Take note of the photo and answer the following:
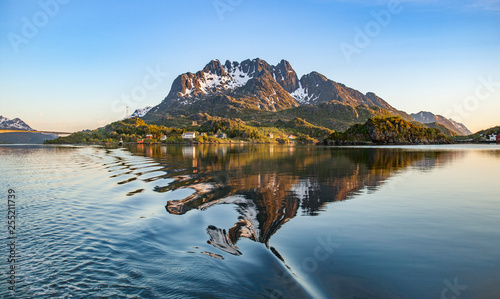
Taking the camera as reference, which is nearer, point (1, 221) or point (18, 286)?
point (18, 286)

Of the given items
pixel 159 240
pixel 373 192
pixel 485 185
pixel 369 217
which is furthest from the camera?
pixel 485 185

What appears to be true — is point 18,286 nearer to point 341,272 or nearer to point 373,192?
point 341,272

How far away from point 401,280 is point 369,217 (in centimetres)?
856

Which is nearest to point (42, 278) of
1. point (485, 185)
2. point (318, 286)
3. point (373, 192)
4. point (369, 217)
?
point (318, 286)

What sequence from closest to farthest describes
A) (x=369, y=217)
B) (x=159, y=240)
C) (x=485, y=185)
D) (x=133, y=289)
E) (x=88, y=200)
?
(x=133, y=289)
(x=159, y=240)
(x=369, y=217)
(x=88, y=200)
(x=485, y=185)

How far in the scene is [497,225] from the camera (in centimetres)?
1595

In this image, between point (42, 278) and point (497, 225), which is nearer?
point (42, 278)

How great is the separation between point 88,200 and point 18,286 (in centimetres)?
1488

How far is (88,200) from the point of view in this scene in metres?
22.3

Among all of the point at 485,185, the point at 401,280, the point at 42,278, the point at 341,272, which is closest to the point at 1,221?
the point at 42,278

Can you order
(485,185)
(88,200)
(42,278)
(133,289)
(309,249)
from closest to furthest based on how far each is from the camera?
1. (133,289)
2. (42,278)
3. (309,249)
4. (88,200)
5. (485,185)

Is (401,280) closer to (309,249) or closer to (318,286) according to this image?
(318,286)

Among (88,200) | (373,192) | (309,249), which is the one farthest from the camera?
(373,192)

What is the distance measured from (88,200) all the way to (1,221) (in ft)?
20.7
